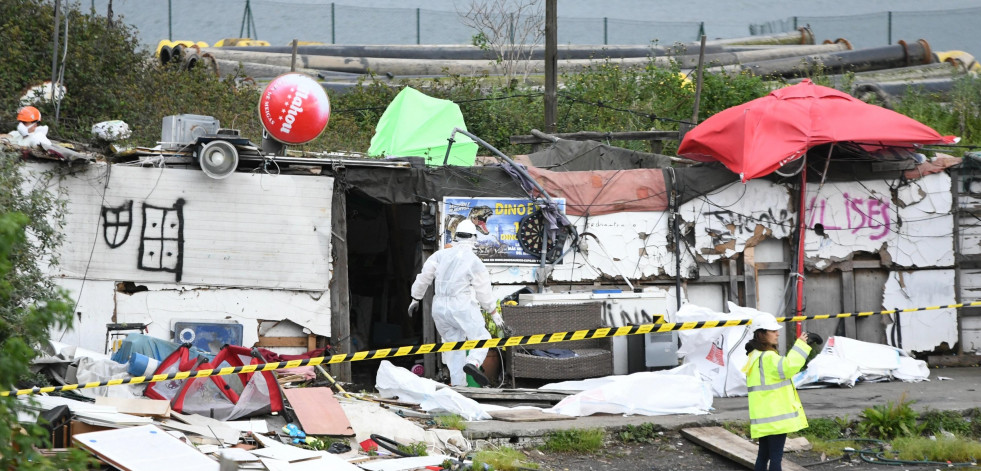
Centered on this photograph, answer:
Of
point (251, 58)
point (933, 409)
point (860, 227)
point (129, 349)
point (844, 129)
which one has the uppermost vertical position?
point (251, 58)

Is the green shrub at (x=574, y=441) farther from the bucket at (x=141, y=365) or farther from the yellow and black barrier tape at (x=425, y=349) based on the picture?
the bucket at (x=141, y=365)

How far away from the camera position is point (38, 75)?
15.4 meters

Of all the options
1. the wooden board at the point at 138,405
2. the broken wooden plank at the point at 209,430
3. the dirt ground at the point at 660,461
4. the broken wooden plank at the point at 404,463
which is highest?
the wooden board at the point at 138,405

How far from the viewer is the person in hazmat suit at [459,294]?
400 inches

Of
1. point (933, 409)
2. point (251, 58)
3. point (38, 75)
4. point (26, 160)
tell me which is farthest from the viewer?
point (251, 58)

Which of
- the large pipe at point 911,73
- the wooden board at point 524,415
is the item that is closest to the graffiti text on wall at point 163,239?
the wooden board at point 524,415

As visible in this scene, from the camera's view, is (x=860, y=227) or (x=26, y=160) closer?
(x=26, y=160)

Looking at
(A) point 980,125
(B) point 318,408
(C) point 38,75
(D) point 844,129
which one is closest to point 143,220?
(B) point 318,408

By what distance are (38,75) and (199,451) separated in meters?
11.0

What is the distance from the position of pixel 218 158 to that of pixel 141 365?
Result: 259 centimetres

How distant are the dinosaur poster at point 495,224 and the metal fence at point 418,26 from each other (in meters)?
19.2

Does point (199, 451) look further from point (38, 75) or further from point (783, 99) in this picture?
point (38, 75)

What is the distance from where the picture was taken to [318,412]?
26.6 ft

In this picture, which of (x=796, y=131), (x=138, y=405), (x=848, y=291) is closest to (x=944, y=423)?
(x=848, y=291)
